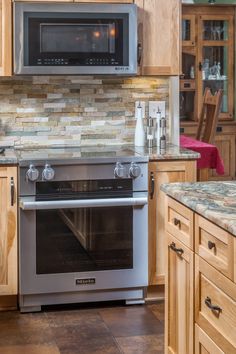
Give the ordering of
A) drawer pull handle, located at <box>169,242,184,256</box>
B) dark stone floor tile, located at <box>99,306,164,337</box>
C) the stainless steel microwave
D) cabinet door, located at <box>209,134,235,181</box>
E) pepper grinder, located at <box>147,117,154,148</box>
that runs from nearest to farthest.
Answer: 1. drawer pull handle, located at <box>169,242,184,256</box>
2. dark stone floor tile, located at <box>99,306,164,337</box>
3. the stainless steel microwave
4. pepper grinder, located at <box>147,117,154,148</box>
5. cabinet door, located at <box>209,134,235,181</box>

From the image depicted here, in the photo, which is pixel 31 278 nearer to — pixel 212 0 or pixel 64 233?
pixel 64 233

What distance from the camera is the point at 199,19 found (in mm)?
8242

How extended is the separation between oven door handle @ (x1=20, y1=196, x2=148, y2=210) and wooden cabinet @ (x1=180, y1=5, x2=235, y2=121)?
4.37 metres

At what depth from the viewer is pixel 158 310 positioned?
165 inches

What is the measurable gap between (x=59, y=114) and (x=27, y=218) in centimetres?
89

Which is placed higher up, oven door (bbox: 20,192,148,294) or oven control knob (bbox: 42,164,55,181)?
oven control knob (bbox: 42,164,55,181)

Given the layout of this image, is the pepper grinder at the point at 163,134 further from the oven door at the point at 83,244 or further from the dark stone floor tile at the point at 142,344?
the dark stone floor tile at the point at 142,344

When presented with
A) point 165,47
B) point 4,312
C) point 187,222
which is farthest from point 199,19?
point 187,222

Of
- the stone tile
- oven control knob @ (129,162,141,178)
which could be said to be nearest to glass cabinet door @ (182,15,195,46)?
oven control knob @ (129,162,141,178)

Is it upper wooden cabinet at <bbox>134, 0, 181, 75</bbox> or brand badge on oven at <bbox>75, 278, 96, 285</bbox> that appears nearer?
brand badge on oven at <bbox>75, 278, 96, 285</bbox>

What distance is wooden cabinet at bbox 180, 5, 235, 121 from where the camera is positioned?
27.1ft

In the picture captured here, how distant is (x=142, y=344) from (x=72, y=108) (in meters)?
1.74

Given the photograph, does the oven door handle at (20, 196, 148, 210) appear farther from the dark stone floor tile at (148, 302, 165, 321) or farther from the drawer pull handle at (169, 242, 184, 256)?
the drawer pull handle at (169, 242, 184, 256)

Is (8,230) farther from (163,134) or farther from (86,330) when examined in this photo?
(163,134)
